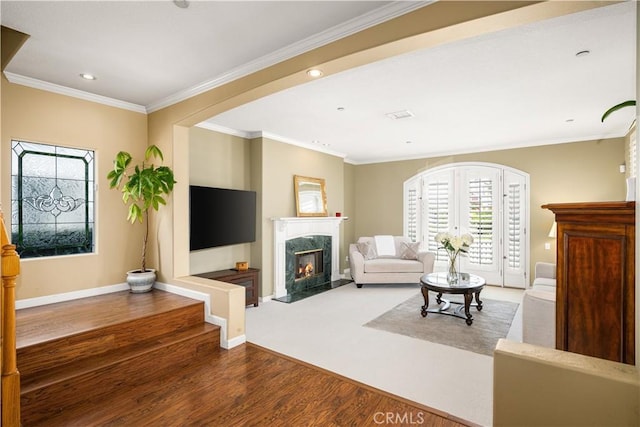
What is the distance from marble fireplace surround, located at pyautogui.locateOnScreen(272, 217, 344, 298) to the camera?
5.53 metres

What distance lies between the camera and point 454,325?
13.4 feet

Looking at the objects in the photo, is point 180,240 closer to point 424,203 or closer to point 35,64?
point 35,64

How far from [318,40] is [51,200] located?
3195mm

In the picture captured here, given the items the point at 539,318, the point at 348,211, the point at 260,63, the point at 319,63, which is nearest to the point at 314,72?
the point at 319,63

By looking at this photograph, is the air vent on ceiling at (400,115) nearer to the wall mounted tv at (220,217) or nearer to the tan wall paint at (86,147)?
the wall mounted tv at (220,217)

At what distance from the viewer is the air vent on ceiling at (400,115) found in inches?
167

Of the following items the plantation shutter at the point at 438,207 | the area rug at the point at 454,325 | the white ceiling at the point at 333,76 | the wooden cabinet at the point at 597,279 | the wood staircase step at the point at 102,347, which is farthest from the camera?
the plantation shutter at the point at 438,207

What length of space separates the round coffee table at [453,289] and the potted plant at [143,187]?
3448 mm

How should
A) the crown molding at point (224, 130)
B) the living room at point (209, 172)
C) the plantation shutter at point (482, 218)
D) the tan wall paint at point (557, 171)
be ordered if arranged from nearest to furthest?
the living room at point (209, 172) → the crown molding at point (224, 130) → the tan wall paint at point (557, 171) → the plantation shutter at point (482, 218)

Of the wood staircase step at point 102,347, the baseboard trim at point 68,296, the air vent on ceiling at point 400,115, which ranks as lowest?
the wood staircase step at point 102,347

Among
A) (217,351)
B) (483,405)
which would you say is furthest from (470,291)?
(217,351)

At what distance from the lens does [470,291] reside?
4172 mm

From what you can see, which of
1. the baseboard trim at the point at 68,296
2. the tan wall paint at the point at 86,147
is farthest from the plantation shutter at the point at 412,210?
the baseboard trim at the point at 68,296

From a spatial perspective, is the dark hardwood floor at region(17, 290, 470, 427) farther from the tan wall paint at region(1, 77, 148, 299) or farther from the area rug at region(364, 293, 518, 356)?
the area rug at region(364, 293, 518, 356)
